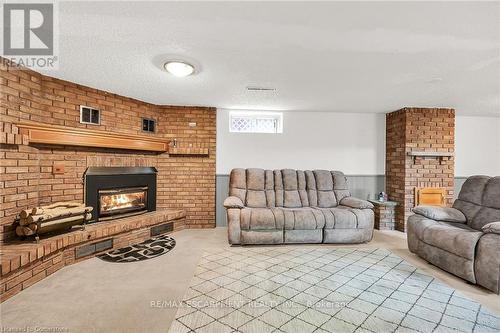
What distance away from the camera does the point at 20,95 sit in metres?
2.54

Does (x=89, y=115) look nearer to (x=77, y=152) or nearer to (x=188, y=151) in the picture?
(x=77, y=152)

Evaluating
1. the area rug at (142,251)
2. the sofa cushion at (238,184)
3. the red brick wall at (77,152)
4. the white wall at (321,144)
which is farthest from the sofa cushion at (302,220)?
the area rug at (142,251)

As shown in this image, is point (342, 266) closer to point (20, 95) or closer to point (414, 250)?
point (414, 250)

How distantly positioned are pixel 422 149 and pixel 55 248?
18.4 ft

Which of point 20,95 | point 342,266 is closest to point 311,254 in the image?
point 342,266

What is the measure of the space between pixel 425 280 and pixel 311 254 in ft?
4.00

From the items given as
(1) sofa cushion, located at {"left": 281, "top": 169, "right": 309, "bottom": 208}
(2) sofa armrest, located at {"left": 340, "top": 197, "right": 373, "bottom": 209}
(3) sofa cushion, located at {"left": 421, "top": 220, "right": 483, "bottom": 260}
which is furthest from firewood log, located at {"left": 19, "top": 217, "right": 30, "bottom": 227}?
(3) sofa cushion, located at {"left": 421, "top": 220, "right": 483, "bottom": 260}

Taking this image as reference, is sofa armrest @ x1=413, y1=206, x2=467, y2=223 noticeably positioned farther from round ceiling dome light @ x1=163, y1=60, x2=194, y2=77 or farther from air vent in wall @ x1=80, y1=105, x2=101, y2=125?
air vent in wall @ x1=80, y1=105, x2=101, y2=125

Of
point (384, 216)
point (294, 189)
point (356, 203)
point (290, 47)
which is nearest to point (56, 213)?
point (290, 47)

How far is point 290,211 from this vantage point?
3.48 m

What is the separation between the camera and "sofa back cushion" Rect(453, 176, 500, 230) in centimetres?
276

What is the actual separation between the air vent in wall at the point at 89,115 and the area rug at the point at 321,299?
2522 millimetres

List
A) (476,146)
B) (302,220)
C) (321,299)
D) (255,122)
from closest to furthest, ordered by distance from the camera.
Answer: (321,299) < (302,220) < (255,122) < (476,146)

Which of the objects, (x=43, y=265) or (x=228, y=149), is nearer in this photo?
(x=43, y=265)
